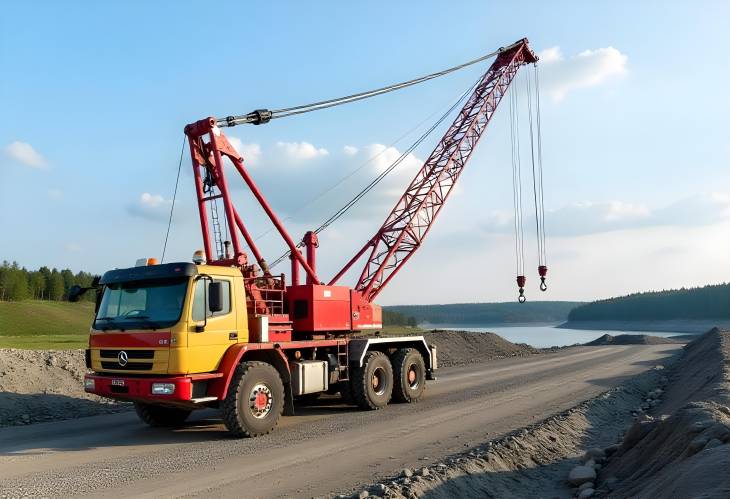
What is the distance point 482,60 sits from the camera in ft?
79.7

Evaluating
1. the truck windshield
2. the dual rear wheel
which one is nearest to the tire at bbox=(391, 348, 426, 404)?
the dual rear wheel

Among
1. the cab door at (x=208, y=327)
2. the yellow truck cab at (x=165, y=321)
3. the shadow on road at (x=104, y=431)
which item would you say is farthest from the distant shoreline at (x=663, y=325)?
the yellow truck cab at (x=165, y=321)

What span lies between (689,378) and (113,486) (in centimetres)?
1699

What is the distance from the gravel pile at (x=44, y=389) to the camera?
12859 mm

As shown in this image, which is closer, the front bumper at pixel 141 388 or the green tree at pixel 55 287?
the front bumper at pixel 141 388

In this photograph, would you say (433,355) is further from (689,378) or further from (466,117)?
(466,117)

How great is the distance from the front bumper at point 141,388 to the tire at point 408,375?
19.7ft

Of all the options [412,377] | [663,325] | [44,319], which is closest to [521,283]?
[412,377]

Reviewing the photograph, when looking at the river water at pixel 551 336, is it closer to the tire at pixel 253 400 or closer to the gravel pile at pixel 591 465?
the tire at pixel 253 400

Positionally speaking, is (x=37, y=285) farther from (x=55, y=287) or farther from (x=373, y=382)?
(x=373, y=382)

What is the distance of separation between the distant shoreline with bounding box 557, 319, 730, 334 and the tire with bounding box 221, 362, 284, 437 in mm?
102126

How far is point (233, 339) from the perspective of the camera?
10172 millimetres

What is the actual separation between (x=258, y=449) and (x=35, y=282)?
412ft

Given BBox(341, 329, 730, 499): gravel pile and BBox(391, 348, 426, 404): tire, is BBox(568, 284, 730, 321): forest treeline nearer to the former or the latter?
BBox(391, 348, 426, 404): tire
